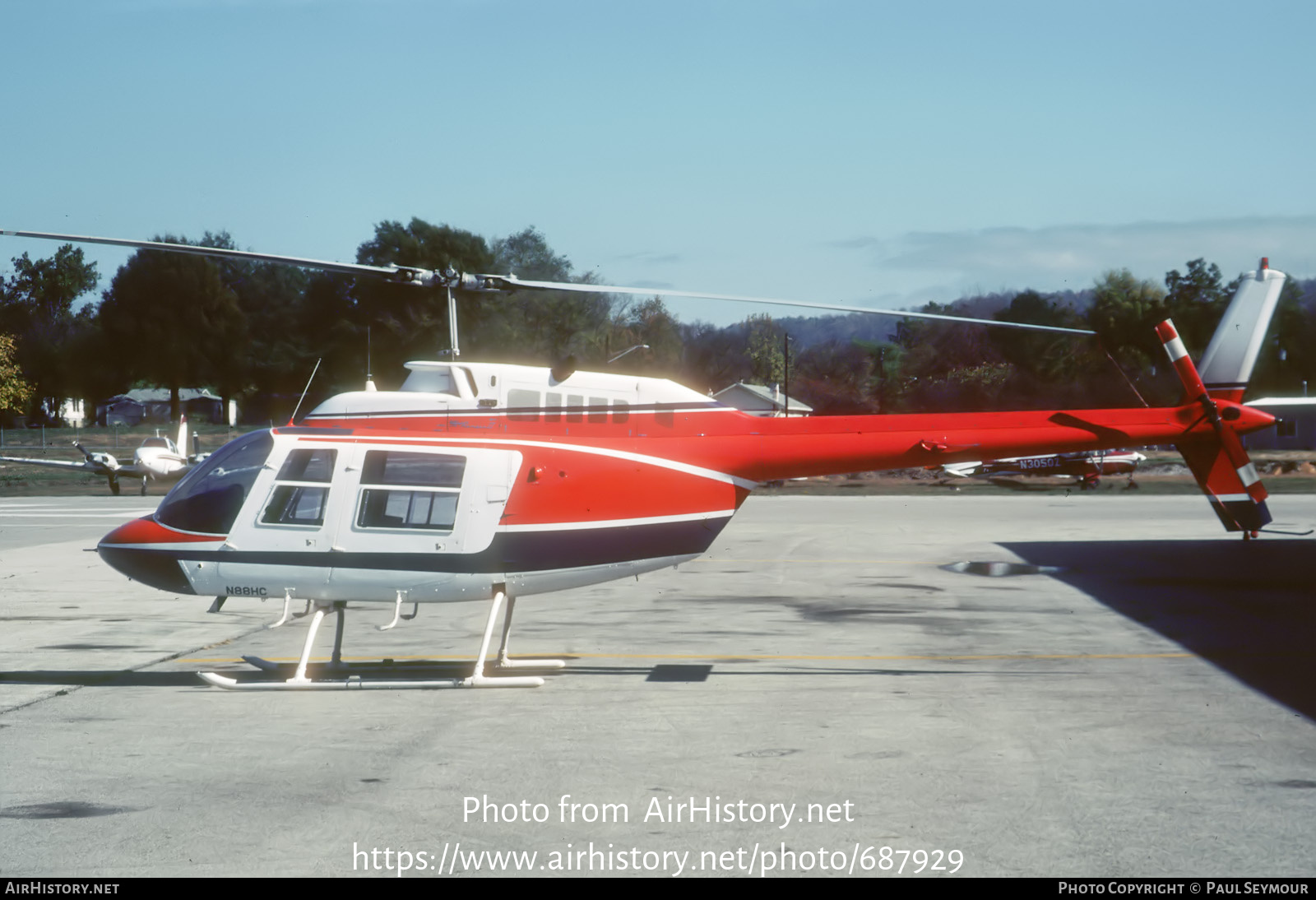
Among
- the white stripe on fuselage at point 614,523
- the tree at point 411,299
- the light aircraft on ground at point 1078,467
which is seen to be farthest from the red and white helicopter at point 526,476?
the light aircraft on ground at point 1078,467

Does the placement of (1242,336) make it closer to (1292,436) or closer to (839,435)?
(839,435)

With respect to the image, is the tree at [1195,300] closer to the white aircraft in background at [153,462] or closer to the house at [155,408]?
the white aircraft in background at [153,462]

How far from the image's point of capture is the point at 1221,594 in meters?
17.2

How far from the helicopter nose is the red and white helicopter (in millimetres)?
18

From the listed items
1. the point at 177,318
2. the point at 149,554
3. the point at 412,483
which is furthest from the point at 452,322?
the point at 177,318

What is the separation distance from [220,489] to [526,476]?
9.50ft

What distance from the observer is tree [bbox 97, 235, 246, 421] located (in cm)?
6544

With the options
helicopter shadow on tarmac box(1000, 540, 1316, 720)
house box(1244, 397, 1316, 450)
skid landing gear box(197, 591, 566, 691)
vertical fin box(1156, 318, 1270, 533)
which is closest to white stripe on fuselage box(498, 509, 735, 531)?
skid landing gear box(197, 591, 566, 691)

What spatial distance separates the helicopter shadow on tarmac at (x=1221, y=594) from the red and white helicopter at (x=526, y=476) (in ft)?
4.93

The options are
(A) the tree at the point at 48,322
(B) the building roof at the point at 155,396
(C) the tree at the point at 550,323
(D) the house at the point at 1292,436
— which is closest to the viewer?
(C) the tree at the point at 550,323

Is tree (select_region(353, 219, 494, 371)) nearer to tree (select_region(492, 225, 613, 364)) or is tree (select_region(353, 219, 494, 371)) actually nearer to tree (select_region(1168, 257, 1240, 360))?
tree (select_region(492, 225, 613, 364))

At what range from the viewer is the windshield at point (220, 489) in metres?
11.4

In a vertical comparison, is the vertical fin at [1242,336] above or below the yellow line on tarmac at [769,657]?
above

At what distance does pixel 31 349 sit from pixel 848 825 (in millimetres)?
66242
